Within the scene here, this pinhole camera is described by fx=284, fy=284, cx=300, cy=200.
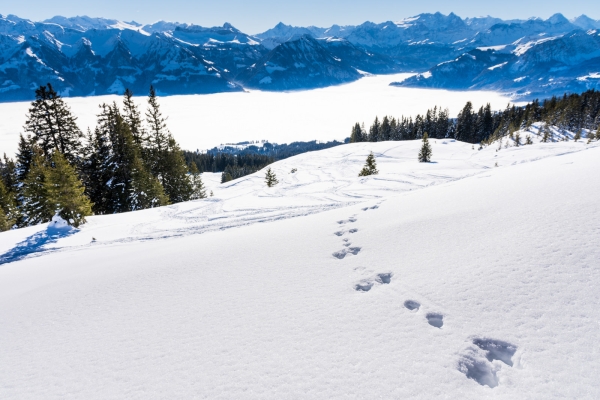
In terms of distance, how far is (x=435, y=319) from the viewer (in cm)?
390

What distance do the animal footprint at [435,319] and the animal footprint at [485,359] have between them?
43 centimetres

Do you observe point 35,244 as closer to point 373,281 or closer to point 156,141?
point 373,281

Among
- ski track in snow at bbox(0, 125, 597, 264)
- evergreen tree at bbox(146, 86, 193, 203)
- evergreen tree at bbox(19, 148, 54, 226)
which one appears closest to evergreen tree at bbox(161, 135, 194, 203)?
evergreen tree at bbox(146, 86, 193, 203)

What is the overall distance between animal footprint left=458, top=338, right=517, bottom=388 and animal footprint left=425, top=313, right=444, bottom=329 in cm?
43

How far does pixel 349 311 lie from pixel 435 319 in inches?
46.4

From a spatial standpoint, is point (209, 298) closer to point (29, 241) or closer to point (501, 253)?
point (501, 253)

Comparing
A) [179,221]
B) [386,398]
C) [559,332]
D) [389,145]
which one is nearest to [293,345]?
[386,398]

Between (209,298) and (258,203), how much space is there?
1166 cm

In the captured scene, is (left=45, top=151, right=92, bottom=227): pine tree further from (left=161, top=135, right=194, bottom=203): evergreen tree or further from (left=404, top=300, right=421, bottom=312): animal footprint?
(left=404, top=300, right=421, bottom=312): animal footprint

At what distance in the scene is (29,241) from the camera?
13.3 metres

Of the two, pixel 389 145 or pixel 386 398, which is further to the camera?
pixel 389 145

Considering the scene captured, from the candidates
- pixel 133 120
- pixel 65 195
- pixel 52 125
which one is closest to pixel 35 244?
pixel 65 195

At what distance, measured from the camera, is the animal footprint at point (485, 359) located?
3080 millimetres

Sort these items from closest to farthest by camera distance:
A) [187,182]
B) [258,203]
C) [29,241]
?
[29,241]
[258,203]
[187,182]
